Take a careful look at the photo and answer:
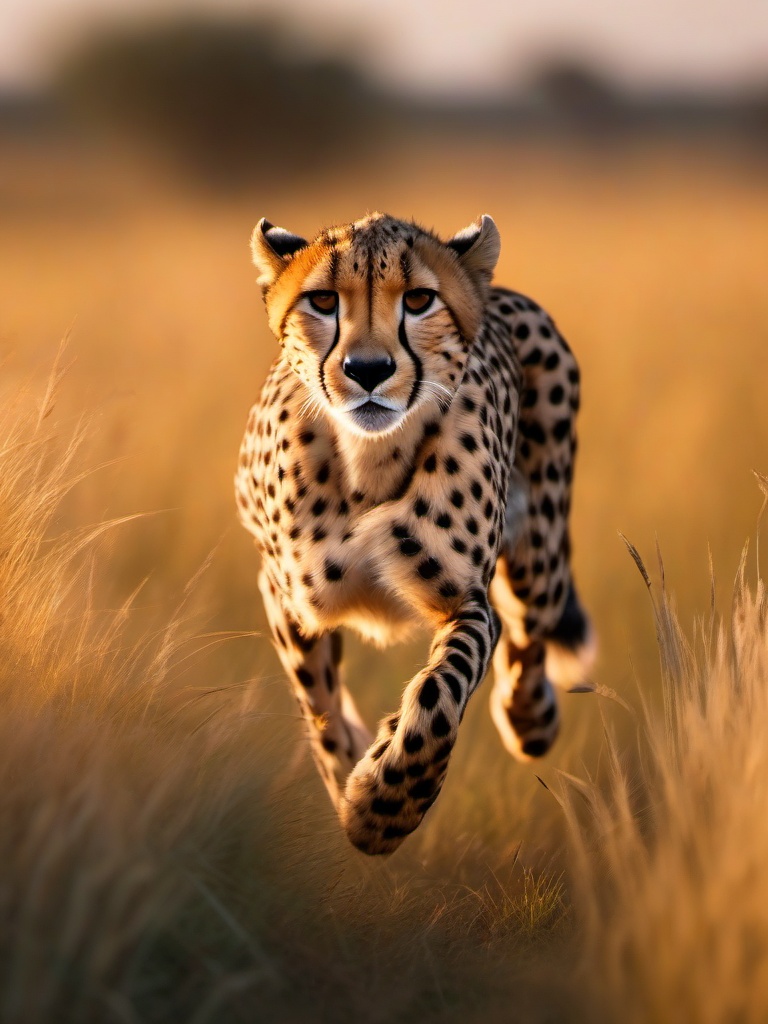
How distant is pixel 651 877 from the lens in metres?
1.67

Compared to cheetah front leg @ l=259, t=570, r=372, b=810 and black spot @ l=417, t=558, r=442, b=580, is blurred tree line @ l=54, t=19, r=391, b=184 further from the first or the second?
black spot @ l=417, t=558, r=442, b=580

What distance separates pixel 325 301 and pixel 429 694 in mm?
745

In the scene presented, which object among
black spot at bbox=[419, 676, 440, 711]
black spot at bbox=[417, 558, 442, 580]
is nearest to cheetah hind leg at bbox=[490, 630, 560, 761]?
black spot at bbox=[417, 558, 442, 580]

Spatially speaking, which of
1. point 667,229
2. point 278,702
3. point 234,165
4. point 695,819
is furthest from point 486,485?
point 234,165

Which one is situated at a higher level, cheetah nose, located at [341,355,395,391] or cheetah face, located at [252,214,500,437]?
cheetah face, located at [252,214,500,437]

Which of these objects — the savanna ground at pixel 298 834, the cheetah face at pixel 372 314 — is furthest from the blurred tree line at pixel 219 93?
the cheetah face at pixel 372 314

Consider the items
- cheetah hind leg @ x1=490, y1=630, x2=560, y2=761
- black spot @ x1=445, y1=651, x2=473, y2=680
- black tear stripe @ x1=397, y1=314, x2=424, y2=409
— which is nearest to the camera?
black spot @ x1=445, y1=651, x2=473, y2=680

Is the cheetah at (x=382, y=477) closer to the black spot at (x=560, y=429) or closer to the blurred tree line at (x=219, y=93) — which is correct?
the black spot at (x=560, y=429)

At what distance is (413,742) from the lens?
196 cm

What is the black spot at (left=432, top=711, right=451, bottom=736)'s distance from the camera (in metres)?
1.98

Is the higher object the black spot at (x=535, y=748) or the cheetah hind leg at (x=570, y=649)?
the cheetah hind leg at (x=570, y=649)

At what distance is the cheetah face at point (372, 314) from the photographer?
214 centimetres

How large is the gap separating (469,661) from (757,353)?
5430 mm

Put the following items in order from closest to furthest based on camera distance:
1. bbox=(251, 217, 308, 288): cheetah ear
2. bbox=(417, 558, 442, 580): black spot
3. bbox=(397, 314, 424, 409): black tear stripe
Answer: bbox=(397, 314, 424, 409): black tear stripe
bbox=(417, 558, 442, 580): black spot
bbox=(251, 217, 308, 288): cheetah ear
